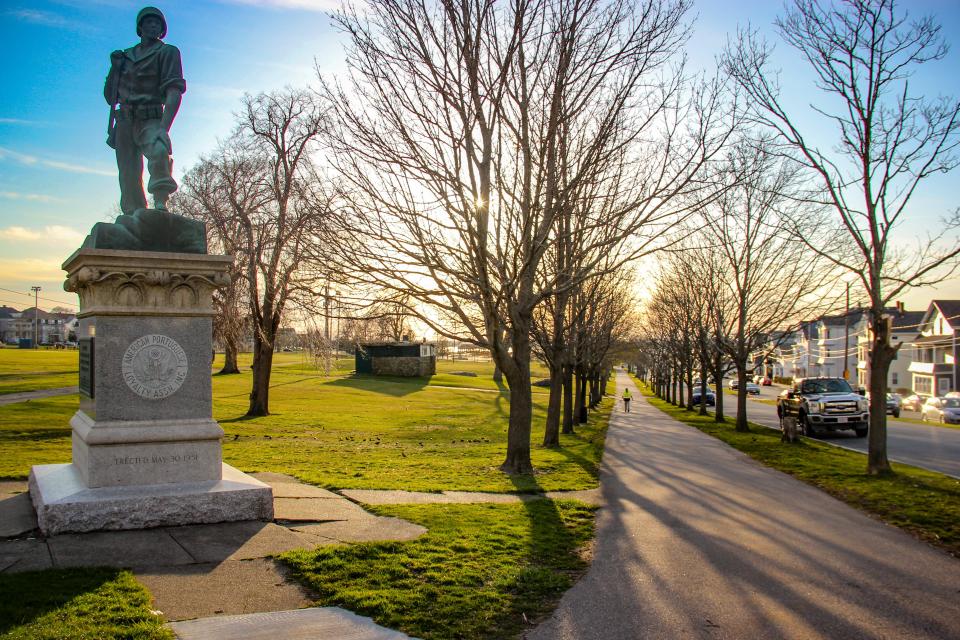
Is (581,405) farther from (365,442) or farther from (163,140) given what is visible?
(163,140)

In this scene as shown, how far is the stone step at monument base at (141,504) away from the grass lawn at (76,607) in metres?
1.09

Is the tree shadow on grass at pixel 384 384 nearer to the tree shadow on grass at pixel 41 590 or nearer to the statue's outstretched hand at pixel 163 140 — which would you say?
the statue's outstretched hand at pixel 163 140

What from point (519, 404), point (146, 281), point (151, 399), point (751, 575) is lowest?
point (751, 575)

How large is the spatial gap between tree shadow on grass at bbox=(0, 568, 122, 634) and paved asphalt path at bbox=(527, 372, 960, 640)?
9.77 ft

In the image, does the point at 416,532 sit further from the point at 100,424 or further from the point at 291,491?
the point at 100,424

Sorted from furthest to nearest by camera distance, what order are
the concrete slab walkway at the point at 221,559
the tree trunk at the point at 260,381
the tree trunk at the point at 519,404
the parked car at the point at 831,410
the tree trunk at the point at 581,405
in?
the tree trunk at the point at 581,405 < the tree trunk at the point at 260,381 < the parked car at the point at 831,410 < the tree trunk at the point at 519,404 < the concrete slab walkway at the point at 221,559

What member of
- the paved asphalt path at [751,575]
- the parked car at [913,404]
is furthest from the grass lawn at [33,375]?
the parked car at [913,404]

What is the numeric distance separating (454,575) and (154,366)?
11.7 feet

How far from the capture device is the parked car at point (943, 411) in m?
36.4

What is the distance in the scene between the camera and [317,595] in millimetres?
5078

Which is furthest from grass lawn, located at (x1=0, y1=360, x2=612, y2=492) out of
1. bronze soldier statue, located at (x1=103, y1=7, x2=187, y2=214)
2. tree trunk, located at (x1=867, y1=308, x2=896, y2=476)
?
tree trunk, located at (x1=867, y1=308, x2=896, y2=476)

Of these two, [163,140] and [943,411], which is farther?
[943,411]

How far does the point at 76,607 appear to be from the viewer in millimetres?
4395

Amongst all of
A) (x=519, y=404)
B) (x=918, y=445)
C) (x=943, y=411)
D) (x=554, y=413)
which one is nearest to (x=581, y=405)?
(x=554, y=413)
